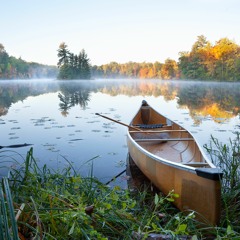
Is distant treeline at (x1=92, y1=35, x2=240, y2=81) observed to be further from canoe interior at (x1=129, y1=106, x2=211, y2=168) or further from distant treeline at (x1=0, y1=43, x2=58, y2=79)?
distant treeline at (x1=0, y1=43, x2=58, y2=79)

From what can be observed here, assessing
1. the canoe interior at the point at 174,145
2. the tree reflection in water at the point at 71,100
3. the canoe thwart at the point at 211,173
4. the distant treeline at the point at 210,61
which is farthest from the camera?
the distant treeline at the point at 210,61

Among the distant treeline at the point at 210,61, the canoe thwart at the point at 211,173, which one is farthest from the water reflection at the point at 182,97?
the distant treeline at the point at 210,61

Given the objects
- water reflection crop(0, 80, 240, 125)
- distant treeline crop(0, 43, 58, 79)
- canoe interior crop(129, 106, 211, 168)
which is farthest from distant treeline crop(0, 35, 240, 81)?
canoe interior crop(129, 106, 211, 168)

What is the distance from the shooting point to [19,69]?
12138 centimetres

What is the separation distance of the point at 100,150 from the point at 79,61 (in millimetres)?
80295

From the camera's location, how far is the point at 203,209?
9.50 ft

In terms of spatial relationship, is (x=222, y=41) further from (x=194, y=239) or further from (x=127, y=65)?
(x=127, y=65)

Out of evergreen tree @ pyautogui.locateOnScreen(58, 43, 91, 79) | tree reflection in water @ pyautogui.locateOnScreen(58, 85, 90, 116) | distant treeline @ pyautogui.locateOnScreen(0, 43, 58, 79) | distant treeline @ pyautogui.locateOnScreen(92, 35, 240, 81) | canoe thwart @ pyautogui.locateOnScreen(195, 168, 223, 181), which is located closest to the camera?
canoe thwart @ pyautogui.locateOnScreen(195, 168, 223, 181)

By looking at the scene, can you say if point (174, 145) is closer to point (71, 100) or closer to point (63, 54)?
point (71, 100)

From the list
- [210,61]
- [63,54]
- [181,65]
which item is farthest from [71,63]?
[210,61]

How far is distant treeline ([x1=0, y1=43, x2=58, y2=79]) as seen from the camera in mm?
103938

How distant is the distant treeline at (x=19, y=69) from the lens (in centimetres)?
10394

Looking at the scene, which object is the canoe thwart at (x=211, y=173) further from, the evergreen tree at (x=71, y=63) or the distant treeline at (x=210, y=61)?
the evergreen tree at (x=71, y=63)

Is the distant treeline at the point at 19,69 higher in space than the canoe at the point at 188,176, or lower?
higher
